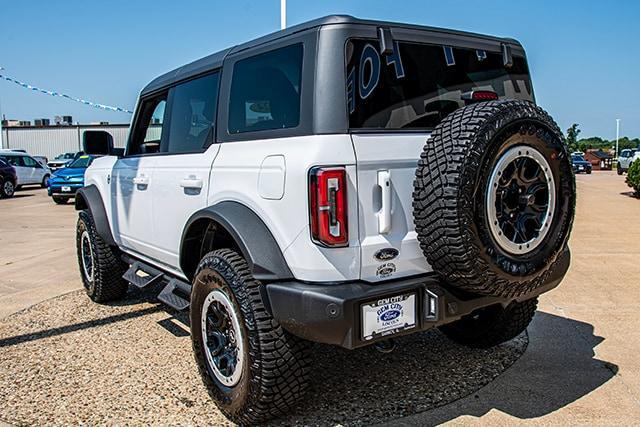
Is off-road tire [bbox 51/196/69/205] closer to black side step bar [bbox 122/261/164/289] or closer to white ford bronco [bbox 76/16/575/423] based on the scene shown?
black side step bar [bbox 122/261/164/289]

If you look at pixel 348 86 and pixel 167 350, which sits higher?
pixel 348 86

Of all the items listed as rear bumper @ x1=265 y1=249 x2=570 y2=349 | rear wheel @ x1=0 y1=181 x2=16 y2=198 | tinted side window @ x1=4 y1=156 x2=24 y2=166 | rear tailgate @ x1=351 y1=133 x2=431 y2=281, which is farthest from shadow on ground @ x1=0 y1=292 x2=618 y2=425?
tinted side window @ x1=4 y1=156 x2=24 y2=166

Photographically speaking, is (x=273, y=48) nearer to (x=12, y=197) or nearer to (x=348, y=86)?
(x=348, y=86)

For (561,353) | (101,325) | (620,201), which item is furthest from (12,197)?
(561,353)

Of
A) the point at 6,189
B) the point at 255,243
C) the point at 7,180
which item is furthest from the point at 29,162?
the point at 255,243

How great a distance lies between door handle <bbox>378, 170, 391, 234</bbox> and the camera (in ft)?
9.01

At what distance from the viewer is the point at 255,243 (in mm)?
2861

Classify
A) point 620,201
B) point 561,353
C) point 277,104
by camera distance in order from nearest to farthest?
point 277,104
point 561,353
point 620,201

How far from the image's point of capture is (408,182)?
112 inches

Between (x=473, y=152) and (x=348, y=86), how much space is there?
67 centimetres

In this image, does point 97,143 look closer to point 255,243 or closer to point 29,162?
point 255,243

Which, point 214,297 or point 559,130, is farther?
point 214,297

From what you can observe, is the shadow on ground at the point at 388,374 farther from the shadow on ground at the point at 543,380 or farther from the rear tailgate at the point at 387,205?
the rear tailgate at the point at 387,205

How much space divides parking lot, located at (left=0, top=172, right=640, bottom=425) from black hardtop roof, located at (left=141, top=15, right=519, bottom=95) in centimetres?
198
